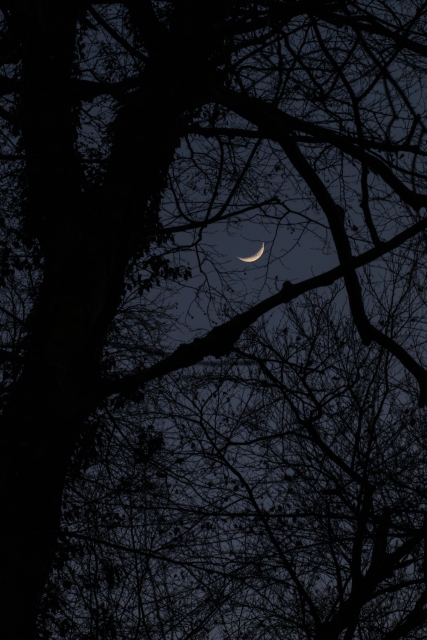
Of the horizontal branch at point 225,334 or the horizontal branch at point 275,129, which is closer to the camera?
the horizontal branch at point 225,334

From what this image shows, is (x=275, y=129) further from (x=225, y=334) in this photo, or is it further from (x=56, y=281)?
(x=56, y=281)

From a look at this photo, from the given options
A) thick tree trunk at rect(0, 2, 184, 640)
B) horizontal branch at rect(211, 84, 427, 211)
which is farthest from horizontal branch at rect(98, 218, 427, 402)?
horizontal branch at rect(211, 84, 427, 211)

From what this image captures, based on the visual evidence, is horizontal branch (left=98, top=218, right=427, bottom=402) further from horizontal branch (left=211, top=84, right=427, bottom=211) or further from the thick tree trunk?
horizontal branch (left=211, top=84, right=427, bottom=211)

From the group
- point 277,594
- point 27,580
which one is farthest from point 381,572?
point 27,580

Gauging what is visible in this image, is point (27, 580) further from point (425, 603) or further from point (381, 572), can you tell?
point (425, 603)

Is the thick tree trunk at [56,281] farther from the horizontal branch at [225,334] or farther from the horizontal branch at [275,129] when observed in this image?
the horizontal branch at [275,129]

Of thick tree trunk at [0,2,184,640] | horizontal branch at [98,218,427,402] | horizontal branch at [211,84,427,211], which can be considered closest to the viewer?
thick tree trunk at [0,2,184,640]

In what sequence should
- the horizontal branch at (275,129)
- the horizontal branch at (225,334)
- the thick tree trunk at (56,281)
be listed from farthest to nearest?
1. the horizontal branch at (275,129)
2. the horizontal branch at (225,334)
3. the thick tree trunk at (56,281)

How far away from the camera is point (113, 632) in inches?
177

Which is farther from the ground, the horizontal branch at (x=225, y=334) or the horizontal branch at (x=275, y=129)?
the horizontal branch at (x=275, y=129)

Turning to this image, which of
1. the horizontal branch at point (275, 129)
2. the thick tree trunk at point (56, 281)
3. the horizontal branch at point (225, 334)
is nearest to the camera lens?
the thick tree trunk at point (56, 281)

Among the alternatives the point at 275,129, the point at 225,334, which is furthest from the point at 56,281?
the point at 275,129

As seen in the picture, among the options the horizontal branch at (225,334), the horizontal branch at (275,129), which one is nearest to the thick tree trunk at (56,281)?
the horizontal branch at (225,334)

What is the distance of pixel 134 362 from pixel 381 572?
12.4 ft
